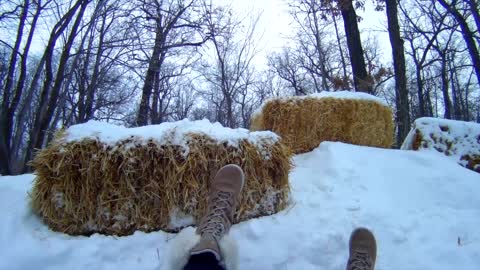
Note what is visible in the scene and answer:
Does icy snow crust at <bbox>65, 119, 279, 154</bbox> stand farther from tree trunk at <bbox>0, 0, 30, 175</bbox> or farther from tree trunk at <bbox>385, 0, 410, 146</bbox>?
tree trunk at <bbox>0, 0, 30, 175</bbox>

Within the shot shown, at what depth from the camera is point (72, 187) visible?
7.41 feet

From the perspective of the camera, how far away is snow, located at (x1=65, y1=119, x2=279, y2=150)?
2.35m

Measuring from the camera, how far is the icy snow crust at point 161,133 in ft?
7.70

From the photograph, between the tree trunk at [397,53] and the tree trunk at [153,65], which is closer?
the tree trunk at [397,53]

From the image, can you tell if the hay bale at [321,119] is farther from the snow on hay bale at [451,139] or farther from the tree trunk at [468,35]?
the tree trunk at [468,35]

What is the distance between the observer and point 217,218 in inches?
78.8

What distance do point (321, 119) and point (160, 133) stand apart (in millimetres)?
2298

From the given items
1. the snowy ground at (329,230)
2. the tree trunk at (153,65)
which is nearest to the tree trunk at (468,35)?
the snowy ground at (329,230)

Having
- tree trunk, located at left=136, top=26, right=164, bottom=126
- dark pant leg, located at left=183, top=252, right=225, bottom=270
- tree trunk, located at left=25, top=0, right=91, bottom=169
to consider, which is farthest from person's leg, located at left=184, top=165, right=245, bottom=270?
tree trunk, located at left=136, top=26, right=164, bottom=126

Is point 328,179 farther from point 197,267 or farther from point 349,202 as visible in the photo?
point 197,267

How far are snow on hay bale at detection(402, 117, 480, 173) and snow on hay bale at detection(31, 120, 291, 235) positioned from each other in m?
2.88

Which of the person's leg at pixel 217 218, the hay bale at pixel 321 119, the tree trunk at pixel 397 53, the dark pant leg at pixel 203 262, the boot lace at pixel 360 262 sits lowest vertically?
the boot lace at pixel 360 262

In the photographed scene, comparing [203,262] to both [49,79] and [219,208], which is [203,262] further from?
[49,79]

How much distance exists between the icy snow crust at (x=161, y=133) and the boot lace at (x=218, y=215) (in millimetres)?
445
